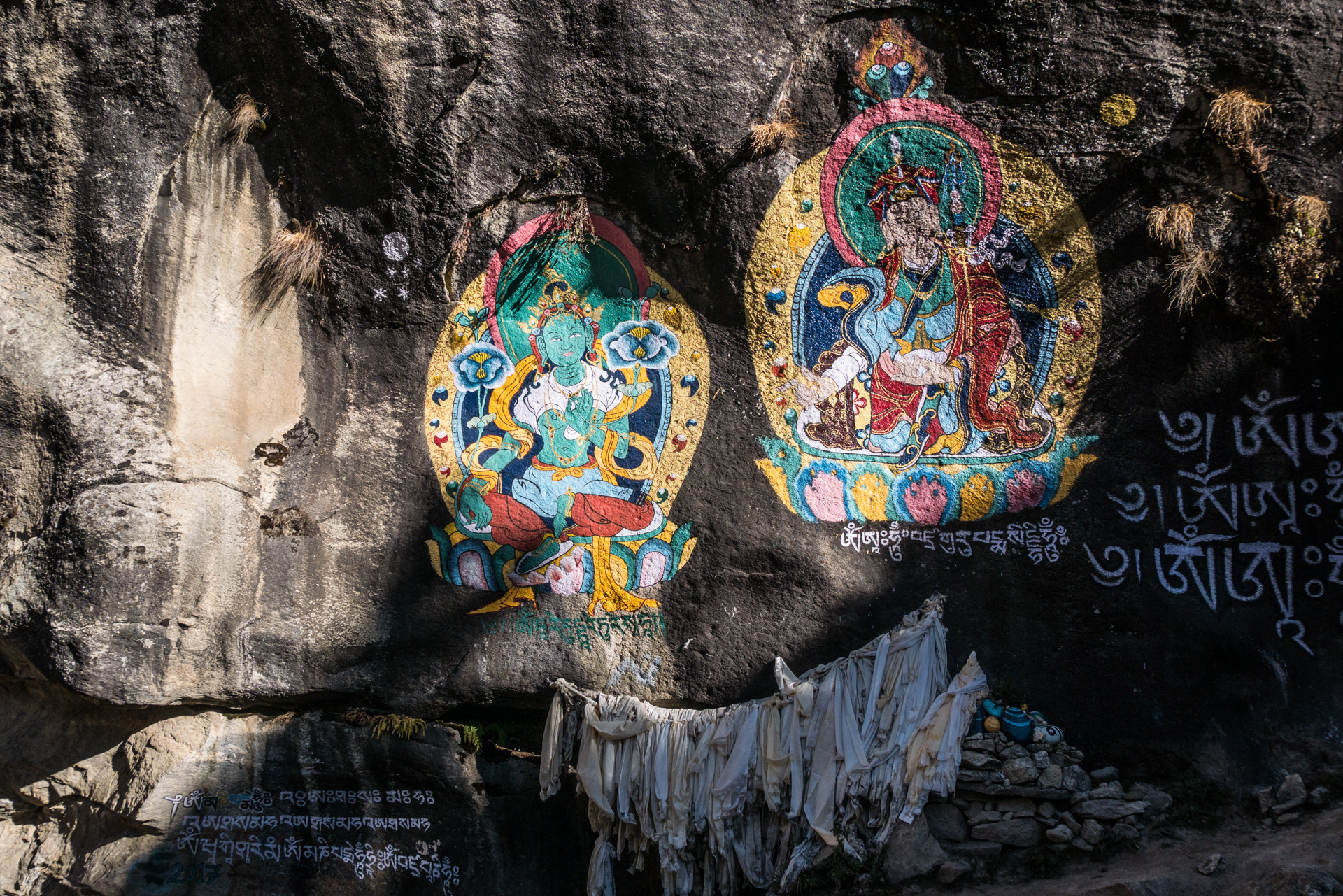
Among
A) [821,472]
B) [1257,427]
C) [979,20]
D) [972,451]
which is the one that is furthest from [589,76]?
[1257,427]

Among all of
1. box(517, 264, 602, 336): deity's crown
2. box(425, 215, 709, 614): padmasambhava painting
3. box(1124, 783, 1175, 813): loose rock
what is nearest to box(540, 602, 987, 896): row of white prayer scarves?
box(1124, 783, 1175, 813): loose rock

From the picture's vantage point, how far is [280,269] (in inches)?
154

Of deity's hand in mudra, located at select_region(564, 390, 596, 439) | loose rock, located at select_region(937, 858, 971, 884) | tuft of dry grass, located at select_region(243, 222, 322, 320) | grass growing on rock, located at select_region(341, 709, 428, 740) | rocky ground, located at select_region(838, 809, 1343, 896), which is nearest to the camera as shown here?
rocky ground, located at select_region(838, 809, 1343, 896)

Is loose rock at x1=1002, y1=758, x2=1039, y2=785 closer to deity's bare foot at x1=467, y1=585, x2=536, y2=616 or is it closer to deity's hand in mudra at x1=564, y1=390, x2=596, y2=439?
deity's bare foot at x1=467, y1=585, x2=536, y2=616

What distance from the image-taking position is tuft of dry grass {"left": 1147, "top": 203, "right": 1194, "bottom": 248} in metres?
3.70

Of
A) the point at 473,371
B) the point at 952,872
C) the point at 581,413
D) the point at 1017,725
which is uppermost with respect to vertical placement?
the point at 473,371

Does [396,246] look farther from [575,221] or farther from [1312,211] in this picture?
[1312,211]

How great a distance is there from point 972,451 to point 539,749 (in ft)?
7.92

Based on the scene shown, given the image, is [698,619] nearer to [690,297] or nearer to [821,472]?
[821,472]

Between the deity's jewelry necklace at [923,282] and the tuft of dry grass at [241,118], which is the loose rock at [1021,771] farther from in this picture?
the tuft of dry grass at [241,118]

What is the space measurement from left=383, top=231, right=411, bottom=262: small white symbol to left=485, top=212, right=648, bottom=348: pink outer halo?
1.23ft

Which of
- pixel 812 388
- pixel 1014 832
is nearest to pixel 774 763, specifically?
pixel 1014 832

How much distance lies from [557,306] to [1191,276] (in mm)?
2818

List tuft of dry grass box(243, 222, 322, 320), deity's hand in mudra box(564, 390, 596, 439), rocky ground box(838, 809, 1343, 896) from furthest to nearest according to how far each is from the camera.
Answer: deity's hand in mudra box(564, 390, 596, 439) < tuft of dry grass box(243, 222, 322, 320) < rocky ground box(838, 809, 1343, 896)
